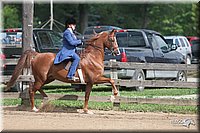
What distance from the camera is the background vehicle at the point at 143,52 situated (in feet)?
58.2

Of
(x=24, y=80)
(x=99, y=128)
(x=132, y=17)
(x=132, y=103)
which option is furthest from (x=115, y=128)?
(x=132, y=17)

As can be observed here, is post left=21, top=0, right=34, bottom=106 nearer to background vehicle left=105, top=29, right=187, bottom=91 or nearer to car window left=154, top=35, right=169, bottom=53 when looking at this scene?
background vehicle left=105, top=29, right=187, bottom=91

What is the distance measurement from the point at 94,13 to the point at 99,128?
49.5 meters

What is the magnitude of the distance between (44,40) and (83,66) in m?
4.97

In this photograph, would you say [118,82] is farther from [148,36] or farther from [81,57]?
[148,36]

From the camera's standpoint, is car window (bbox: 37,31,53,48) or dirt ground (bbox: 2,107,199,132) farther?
car window (bbox: 37,31,53,48)

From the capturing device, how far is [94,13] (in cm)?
5969

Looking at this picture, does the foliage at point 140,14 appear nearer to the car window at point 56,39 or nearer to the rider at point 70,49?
the car window at point 56,39

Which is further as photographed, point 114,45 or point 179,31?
point 179,31

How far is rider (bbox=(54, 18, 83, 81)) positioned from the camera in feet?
43.0

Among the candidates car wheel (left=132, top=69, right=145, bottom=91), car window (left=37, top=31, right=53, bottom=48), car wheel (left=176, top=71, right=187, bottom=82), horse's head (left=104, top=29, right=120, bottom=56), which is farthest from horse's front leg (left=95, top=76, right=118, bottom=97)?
car wheel (left=176, top=71, right=187, bottom=82)

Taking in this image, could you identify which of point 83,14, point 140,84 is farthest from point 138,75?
point 83,14

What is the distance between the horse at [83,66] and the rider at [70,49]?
183mm

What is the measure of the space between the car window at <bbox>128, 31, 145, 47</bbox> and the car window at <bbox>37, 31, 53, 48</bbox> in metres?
3.04
